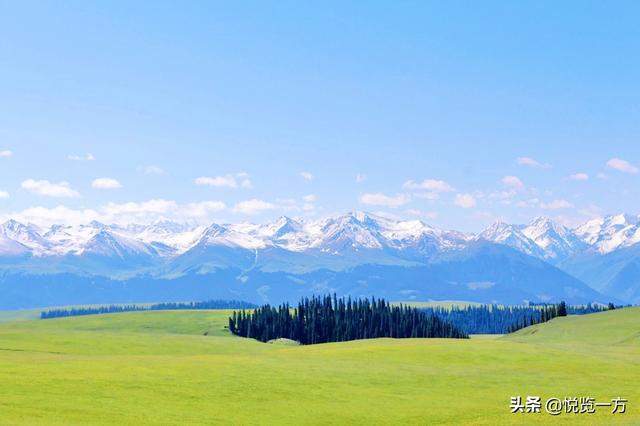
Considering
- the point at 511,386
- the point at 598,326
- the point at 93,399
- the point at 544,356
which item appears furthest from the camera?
the point at 598,326

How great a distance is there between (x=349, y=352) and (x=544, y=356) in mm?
29711

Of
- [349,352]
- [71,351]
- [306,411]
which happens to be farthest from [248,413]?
[71,351]

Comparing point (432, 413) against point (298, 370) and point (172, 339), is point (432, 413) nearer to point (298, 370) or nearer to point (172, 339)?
point (298, 370)

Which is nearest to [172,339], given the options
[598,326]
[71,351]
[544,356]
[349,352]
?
[71,351]

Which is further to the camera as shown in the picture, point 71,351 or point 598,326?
point 598,326

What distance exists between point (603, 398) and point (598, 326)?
421ft

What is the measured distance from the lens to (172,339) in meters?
158

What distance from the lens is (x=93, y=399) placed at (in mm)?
63344

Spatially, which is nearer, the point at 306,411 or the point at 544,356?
the point at 306,411

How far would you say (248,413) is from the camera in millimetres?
64125

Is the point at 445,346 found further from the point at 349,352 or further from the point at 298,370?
the point at 298,370

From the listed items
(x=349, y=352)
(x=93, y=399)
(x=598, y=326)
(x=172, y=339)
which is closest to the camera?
(x=93, y=399)

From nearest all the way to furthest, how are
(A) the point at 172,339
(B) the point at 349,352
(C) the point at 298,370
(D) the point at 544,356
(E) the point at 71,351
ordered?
(C) the point at 298,370, (D) the point at 544,356, (B) the point at 349,352, (E) the point at 71,351, (A) the point at 172,339

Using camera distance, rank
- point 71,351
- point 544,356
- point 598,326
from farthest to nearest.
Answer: point 598,326, point 71,351, point 544,356
